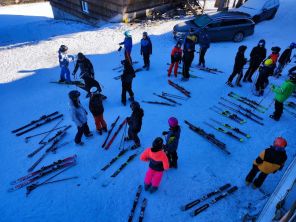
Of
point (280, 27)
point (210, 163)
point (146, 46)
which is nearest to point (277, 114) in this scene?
point (210, 163)

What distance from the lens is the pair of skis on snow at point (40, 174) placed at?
667cm

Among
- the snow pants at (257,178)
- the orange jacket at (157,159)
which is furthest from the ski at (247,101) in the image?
the orange jacket at (157,159)

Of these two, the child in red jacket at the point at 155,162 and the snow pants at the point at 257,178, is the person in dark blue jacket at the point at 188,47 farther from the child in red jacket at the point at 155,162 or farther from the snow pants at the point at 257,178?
the child in red jacket at the point at 155,162

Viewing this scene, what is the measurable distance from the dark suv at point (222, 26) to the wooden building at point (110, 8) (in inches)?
221

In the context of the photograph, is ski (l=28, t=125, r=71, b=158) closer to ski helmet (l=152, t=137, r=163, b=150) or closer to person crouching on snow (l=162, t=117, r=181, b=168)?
person crouching on snow (l=162, t=117, r=181, b=168)

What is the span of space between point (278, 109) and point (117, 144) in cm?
582

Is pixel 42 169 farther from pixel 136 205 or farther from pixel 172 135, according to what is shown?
pixel 172 135

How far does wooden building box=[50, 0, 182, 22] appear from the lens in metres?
19.5

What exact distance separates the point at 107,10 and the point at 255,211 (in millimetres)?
18945

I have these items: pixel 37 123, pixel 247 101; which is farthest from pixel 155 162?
pixel 247 101

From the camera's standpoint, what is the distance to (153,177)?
6.26m

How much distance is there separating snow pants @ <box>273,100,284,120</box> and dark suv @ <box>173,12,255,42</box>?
26.0ft

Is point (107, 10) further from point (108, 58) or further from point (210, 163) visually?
point (210, 163)

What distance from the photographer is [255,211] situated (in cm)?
600
